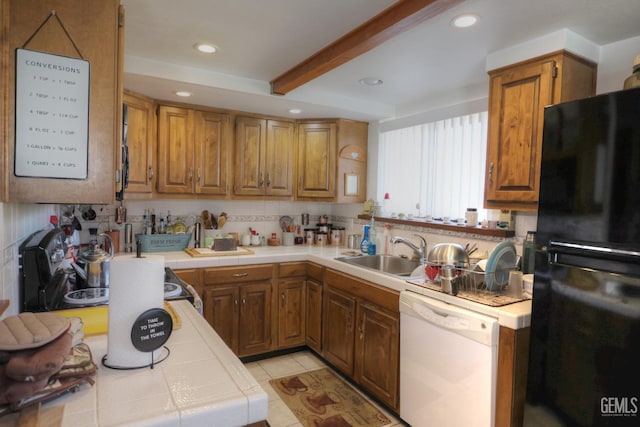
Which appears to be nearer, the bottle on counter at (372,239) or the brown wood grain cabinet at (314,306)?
the brown wood grain cabinet at (314,306)

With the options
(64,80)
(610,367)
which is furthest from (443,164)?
(64,80)

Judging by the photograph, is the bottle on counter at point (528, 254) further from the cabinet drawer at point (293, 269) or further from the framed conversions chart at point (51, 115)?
the framed conversions chart at point (51, 115)

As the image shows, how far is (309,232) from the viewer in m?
3.85

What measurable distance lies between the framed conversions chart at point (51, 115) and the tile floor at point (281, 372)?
1.85m

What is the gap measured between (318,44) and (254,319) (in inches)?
83.7

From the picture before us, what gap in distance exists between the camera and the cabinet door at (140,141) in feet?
9.02

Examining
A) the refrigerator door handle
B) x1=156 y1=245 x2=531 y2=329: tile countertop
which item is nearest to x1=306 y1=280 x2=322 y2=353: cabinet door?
x1=156 y1=245 x2=531 y2=329: tile countertop

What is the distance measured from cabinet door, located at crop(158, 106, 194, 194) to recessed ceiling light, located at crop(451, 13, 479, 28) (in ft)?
7.06

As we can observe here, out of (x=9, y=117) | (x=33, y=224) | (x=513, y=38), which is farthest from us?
(x=513, y=38)

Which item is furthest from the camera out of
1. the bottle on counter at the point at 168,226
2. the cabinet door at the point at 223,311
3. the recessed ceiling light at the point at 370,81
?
the bottle on counter at the point at 168,226

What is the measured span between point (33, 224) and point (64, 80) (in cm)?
80

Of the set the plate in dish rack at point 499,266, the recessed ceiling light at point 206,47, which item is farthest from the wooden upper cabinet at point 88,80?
the plate in dish rack at point 499,266

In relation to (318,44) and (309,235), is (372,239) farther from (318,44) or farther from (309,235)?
(318,44)

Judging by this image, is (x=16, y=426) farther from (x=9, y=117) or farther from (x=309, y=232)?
(x=309, y=232)
